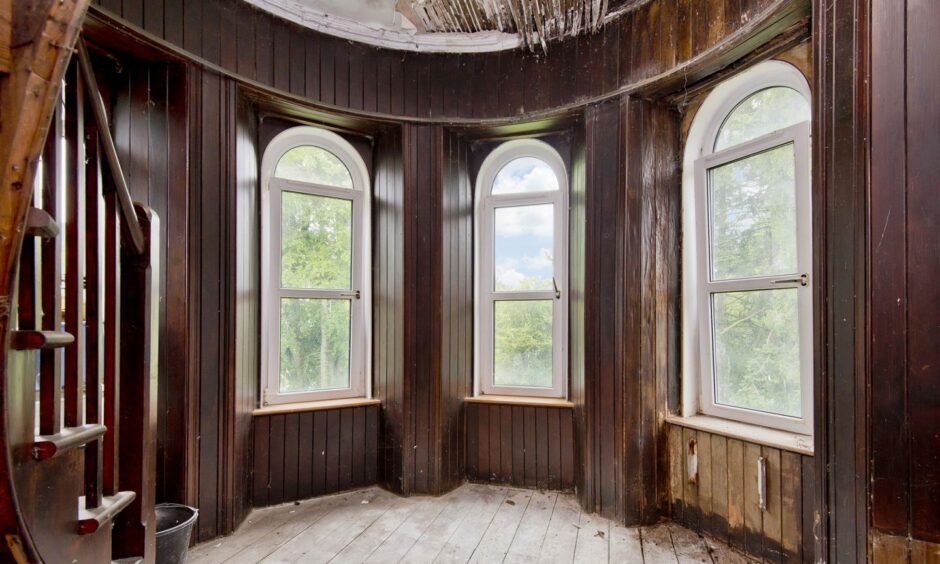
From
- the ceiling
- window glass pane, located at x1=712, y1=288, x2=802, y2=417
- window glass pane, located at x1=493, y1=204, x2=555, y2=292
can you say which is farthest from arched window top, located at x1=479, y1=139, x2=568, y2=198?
window glass pane, located at x1=712, y1=288, x2=802, y2=417

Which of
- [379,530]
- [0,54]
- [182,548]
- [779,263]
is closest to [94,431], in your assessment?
[0,54]

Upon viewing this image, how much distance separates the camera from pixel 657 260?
8.69 feet

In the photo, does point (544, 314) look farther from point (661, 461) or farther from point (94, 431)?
point (94, 431)

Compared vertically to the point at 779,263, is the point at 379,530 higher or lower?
lower

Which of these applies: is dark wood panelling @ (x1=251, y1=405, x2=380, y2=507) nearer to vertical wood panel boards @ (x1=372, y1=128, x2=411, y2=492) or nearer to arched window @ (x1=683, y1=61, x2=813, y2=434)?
vertical wood panel boards @ (x1=372, y1=128, x2=411, y2=492)

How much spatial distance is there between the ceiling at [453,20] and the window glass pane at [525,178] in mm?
705

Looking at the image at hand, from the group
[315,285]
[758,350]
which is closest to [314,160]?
[315,285]

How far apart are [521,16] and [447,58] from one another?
0.56 metres

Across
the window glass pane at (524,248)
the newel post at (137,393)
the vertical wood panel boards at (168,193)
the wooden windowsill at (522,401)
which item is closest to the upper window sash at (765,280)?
the wooden windowsill at (522,401)

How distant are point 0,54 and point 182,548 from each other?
1980 mm

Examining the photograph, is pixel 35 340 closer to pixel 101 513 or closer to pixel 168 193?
pixel 101 513

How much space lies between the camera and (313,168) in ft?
10.2

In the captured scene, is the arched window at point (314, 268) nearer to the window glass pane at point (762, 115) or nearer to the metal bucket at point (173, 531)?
the metal bucket at point (173, 531)

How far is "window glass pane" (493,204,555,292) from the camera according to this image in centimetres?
324
